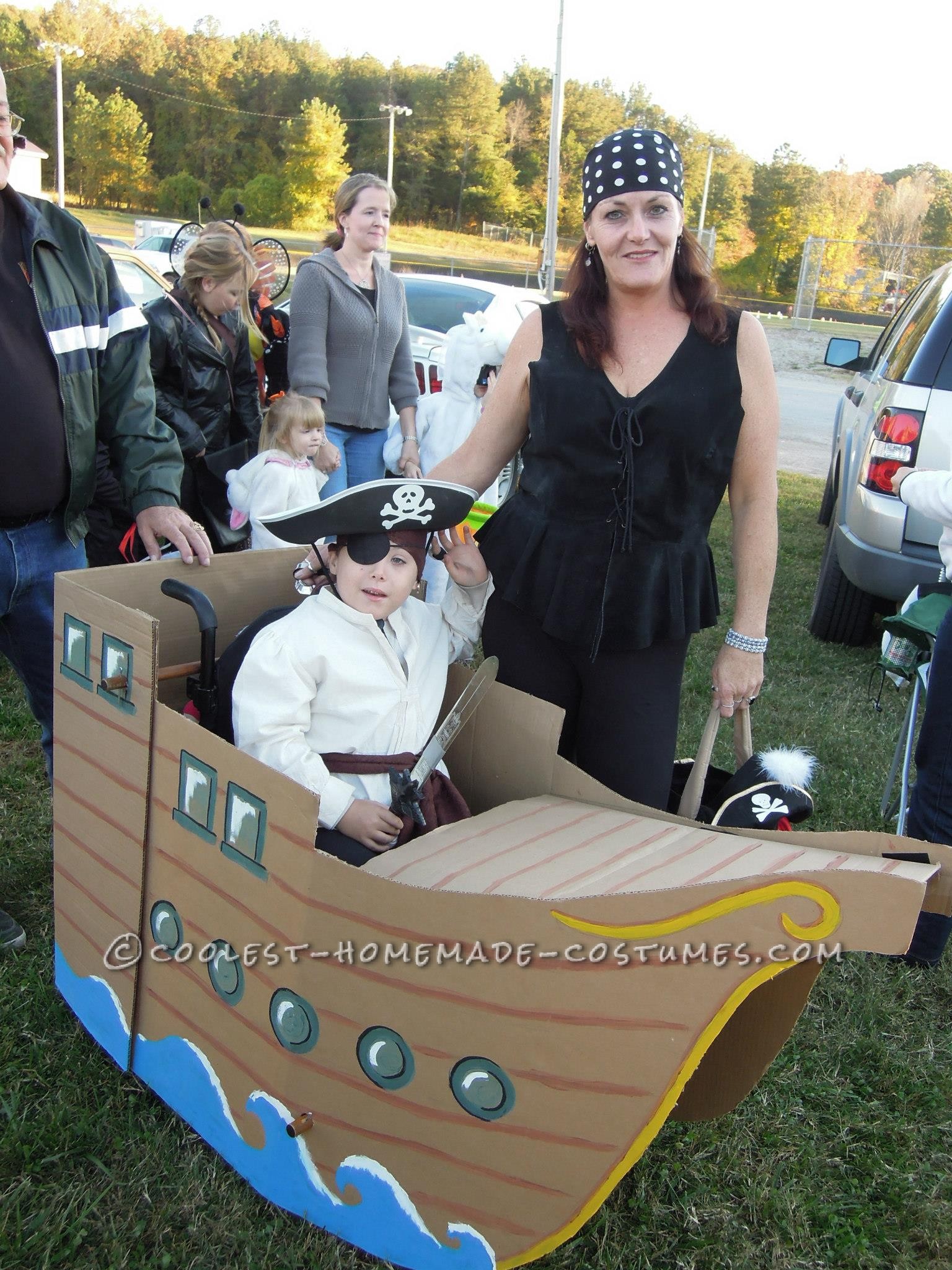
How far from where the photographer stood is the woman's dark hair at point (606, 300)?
1916 millimetres

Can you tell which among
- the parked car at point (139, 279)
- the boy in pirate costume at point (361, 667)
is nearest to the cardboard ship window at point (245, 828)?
the boy in pirate costume at point (361, 667)

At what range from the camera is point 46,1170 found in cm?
189

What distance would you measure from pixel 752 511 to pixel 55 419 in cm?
151

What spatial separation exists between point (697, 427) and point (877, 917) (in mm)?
1036

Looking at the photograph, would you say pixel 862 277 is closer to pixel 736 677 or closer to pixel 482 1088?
pixel 736 677

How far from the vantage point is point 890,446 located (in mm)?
4180

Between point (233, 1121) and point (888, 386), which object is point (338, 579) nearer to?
point (233, 1121)

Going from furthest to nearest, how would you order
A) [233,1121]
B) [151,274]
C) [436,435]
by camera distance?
[151,274] → [436,435] → [233,1121]

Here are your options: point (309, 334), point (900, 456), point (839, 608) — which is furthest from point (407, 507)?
point (839, 608)

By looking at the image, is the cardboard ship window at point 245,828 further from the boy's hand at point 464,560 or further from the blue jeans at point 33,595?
the blue jeans at point 33,595

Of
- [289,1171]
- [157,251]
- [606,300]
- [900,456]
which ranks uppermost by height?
[157,251]

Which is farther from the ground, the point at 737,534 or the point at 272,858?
the point at 737,534

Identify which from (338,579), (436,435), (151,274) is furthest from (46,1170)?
(151,274)

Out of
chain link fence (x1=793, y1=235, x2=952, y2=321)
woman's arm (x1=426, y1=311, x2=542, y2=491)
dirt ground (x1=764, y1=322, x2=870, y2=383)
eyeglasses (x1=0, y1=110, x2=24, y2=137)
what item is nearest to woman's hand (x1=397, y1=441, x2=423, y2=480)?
woman's arm (x1=426, y1=311, x2=542, y2=491)
